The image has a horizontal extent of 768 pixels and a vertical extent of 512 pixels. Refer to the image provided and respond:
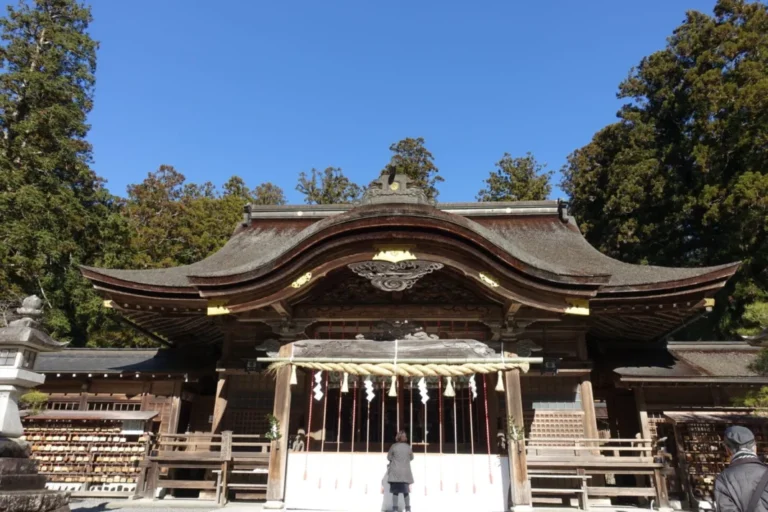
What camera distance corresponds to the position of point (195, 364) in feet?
40.2

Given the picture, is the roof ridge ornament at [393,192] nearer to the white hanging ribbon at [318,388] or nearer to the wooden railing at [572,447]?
the white hanging ribbon at [318,388]

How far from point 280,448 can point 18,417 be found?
3.73m

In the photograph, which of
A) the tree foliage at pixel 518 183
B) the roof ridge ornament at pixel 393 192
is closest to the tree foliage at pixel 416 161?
the tree foliage at pixel 518 183

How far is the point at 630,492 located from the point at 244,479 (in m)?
7.20

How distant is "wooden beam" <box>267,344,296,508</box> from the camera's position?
8117 mm

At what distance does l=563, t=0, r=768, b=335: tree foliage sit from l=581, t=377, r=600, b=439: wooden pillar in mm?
12698

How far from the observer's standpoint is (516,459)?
802cm

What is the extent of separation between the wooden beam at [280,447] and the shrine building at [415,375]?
0.03 metres

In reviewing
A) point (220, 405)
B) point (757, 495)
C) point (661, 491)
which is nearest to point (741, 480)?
point (757, 495)

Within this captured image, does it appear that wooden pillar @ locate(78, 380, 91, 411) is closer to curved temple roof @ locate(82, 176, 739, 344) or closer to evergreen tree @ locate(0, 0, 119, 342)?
curved temple roof @ locate(82, 176, 739, 344)

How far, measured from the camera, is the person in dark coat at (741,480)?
3.29m

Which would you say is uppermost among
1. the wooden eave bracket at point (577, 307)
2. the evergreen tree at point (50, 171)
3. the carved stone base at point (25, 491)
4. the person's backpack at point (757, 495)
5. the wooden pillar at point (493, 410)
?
the evergreen tree at point (50, 171)

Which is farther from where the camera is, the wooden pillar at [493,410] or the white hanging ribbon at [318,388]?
the wooden pillar at [493,410]

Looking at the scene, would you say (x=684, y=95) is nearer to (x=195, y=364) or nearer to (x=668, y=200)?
(x=668, y=200)
